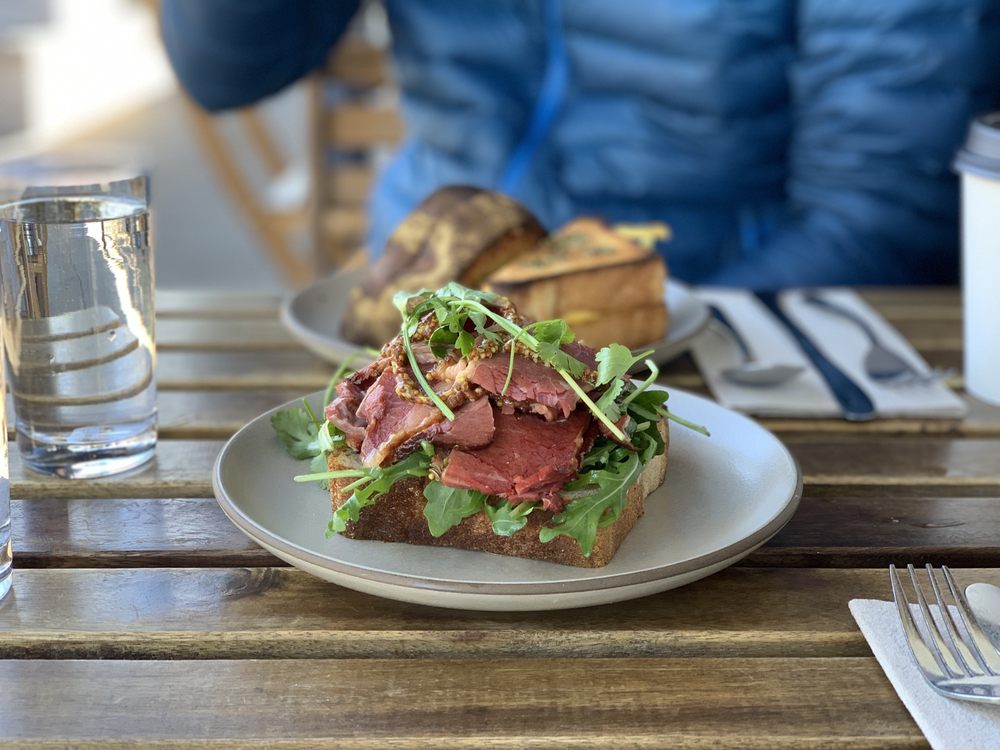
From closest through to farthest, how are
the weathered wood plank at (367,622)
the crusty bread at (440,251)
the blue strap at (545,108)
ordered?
the weathered wood plank at (367,622)
the crusty bread at (440,251)
the blue strap at (545,108)

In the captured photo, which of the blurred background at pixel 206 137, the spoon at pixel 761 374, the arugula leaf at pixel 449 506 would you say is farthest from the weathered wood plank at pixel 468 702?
the blurred background at pixel 206 137

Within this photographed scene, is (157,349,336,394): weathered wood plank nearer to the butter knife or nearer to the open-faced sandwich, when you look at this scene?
the open-faced sandwich

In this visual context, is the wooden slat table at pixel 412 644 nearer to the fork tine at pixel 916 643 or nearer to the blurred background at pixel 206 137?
the fork tine at pixel 916 643

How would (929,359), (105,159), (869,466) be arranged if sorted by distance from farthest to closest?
(105,159), (929,359), (869,466)

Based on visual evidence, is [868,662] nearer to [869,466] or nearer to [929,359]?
[869,466]

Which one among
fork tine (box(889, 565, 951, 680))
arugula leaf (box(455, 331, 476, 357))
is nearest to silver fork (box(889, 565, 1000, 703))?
fork tine (box(889, 565, 951, 680))

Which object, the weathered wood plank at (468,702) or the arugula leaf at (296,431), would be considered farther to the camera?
the arugula leaf at (296,431)

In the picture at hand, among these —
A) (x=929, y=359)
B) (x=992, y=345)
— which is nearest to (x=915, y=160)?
(x=929, y=359)

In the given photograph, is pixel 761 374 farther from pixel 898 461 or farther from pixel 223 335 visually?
pixel 223 335
